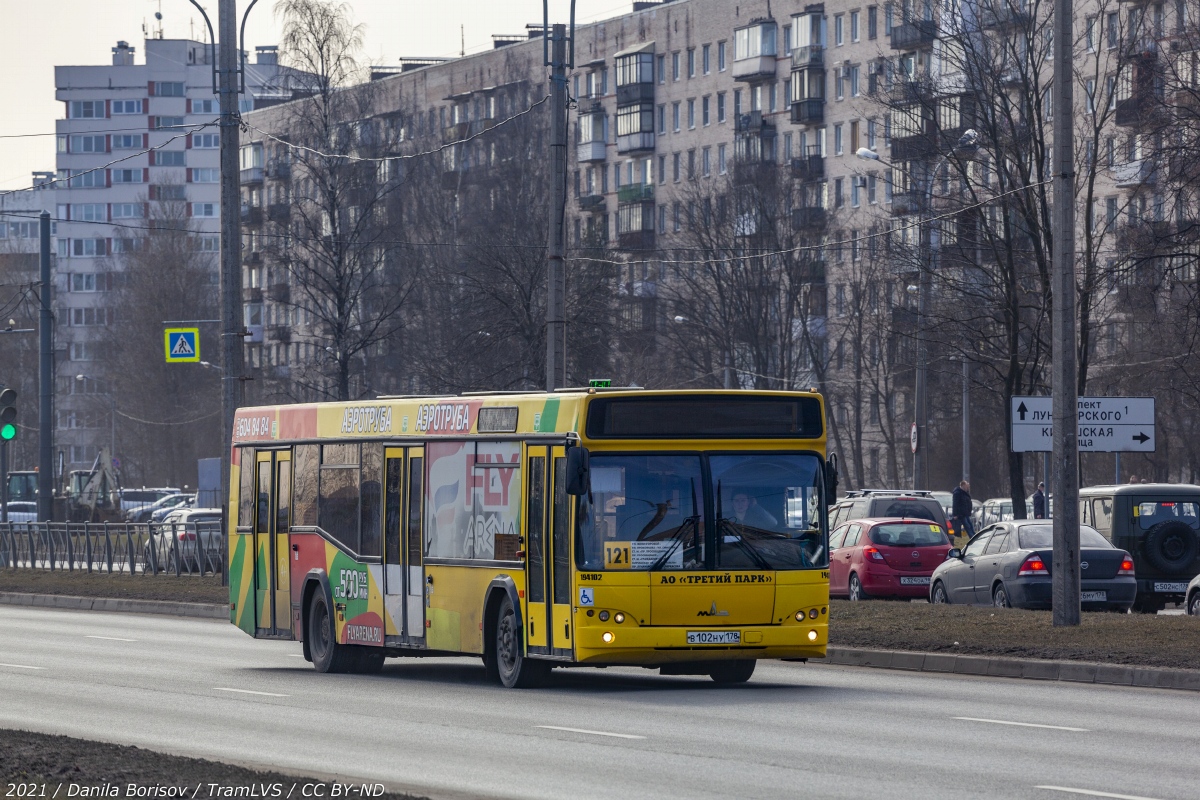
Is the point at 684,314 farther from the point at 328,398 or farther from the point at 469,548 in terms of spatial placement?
the point at 469,548

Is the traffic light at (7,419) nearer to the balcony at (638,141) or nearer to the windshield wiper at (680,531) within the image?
the windshield wiper at (680,531)

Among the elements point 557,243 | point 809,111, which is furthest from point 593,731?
point 809,111

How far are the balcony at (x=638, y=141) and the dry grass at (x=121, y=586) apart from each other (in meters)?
60.7

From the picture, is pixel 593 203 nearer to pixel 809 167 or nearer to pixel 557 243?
pixel 809 167

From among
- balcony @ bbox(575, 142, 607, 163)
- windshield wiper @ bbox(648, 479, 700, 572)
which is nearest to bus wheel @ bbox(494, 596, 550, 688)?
windshield wiper @ bbox(648, 479, 700, 572)

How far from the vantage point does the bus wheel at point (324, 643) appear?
20562 millimetres

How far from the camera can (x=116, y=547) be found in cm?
4359

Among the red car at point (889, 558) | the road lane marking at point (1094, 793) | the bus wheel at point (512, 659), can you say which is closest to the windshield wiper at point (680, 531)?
the bus wheel at point (512, 659)

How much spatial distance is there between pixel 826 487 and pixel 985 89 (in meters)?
21.4

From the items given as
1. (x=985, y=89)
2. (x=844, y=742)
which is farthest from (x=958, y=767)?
(x=985, y=89)

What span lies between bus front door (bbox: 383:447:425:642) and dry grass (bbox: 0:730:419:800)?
7216mm

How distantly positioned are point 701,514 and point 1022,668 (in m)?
4.08

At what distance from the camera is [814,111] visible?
299ft

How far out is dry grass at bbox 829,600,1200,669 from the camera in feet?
62.9
